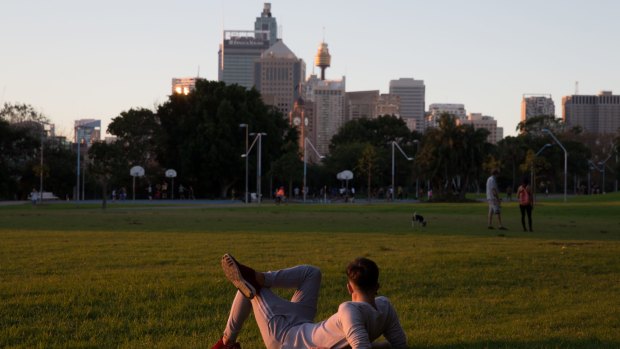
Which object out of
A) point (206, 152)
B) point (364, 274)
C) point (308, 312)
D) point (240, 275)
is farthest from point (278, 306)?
point (206, 152)

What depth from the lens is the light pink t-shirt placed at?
18.7 ft

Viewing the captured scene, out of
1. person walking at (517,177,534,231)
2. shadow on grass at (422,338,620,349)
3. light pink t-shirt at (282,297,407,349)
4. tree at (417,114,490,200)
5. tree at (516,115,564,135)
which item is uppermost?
tree at (516,115,564,135)

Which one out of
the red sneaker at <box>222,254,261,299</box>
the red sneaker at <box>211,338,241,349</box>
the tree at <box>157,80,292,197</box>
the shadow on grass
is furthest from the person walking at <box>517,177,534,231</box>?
the tree at <box>157,80,292,197</box>

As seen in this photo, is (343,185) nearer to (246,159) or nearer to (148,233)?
(246,159)

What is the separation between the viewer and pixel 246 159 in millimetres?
76562

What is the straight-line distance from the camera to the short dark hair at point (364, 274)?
19.4 ft

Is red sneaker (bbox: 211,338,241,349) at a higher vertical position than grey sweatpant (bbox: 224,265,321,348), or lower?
lower

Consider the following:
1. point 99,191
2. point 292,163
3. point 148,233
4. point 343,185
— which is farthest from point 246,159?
point 148,233

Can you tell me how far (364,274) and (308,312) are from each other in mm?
859

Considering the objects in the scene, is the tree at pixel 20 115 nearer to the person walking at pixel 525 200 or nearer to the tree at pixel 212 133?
the tree at pixel 212 133

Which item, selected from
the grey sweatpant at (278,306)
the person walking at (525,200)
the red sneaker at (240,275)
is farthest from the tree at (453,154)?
the red sneaker at (240,275)

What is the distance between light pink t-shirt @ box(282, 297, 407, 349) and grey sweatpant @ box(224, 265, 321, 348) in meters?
0.12

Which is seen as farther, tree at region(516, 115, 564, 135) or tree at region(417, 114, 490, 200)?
tree at region(516, 115, 564, 135)

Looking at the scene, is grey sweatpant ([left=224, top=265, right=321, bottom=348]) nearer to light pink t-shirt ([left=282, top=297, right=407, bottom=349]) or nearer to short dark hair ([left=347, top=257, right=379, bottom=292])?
light pink t-shirt ([left=282, top=297, right=407, bottom=349])
